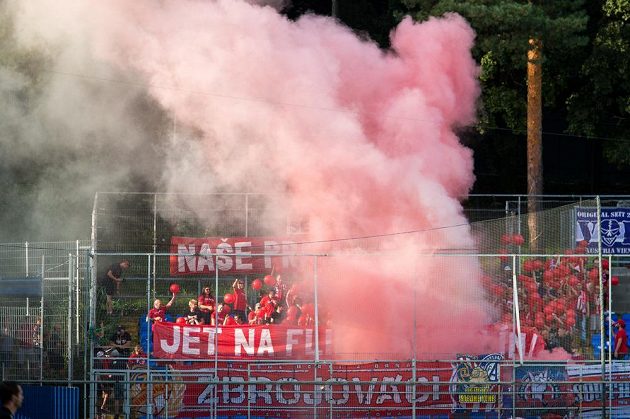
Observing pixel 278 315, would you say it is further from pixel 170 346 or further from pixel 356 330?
pixel 170 346

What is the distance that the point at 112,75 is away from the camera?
22.9 meters

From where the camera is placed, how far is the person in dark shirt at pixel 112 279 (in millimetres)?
20141

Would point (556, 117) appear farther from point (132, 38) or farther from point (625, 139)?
point (132, 38)

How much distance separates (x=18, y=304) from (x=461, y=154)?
363 inches

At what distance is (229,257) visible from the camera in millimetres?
23000

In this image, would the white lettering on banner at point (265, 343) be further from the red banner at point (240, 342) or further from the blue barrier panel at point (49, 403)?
the blue barrier panel at point (49, 403)

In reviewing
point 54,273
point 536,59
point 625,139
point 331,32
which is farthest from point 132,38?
point 625,139

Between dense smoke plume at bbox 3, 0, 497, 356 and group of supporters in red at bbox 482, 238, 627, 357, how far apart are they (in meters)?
1.13

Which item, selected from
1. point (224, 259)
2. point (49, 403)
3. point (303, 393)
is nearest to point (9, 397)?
point (49, 403)

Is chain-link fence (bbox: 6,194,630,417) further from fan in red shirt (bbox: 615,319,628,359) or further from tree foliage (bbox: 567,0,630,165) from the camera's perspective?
tree foliage (bbox: 567,0,630,165)

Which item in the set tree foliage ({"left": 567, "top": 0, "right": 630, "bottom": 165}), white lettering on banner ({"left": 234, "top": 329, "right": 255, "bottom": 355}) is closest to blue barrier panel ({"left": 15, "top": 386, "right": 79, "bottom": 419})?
white lettering on banner ({"left": 234, "top": 329, "right": 255, "bottom": 355})

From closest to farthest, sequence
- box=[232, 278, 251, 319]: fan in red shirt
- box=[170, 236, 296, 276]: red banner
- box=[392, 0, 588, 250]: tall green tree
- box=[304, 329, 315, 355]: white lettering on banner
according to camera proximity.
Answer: box=[304, 329, 315, 355]: white lettering on banner
box=[232, 278, 251, 319]: fan in red shirt
box=[170, 236, 296, 276]: red banner
box=[392, 0, 588, 250]: tall green tree

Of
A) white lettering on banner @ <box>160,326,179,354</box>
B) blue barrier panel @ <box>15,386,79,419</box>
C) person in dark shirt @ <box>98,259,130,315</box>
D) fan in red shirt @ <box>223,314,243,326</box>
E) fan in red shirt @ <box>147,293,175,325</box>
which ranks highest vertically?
person in dark shirt @ <box>98,259,130,315</box>

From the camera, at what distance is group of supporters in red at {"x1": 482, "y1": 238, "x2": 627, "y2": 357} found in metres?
19.4
